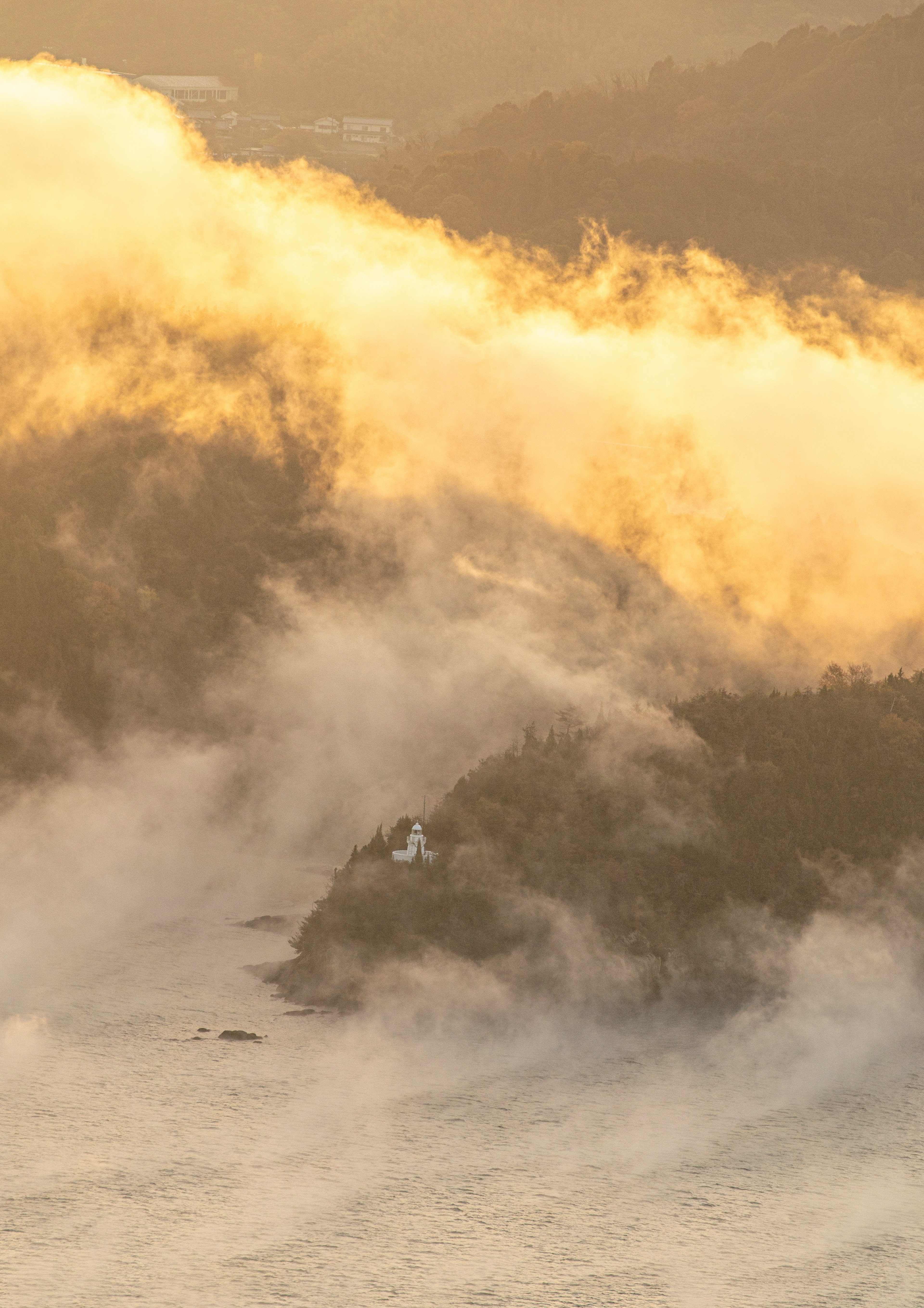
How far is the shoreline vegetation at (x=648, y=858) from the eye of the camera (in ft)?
204

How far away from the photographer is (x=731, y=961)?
62.9 meters

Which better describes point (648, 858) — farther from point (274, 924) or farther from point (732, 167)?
point (732, 167)

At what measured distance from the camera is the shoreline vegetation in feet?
204

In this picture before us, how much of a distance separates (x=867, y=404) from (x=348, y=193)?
1863 inches

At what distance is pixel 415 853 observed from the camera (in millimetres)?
63312

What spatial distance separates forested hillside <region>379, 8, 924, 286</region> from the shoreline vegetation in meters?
71.6

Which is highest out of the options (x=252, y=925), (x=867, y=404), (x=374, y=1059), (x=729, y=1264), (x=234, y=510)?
(x=867, y=404)

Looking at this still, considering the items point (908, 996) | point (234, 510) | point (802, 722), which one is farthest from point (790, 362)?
point (908, 996)

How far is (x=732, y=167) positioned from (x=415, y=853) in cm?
10562

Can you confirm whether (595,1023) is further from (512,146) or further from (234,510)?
(512,146)

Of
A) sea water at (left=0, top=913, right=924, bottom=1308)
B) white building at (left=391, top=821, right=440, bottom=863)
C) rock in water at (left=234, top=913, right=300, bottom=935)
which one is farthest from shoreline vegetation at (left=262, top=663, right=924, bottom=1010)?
rock in water at (left=234, top=913, right=300, bottom=935)

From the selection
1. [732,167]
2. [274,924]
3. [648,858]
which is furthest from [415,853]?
[732,167]

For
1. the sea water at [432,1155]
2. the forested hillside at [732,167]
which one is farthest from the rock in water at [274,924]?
the forested hillside at [732,167]

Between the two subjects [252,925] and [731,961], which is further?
[252,925]
